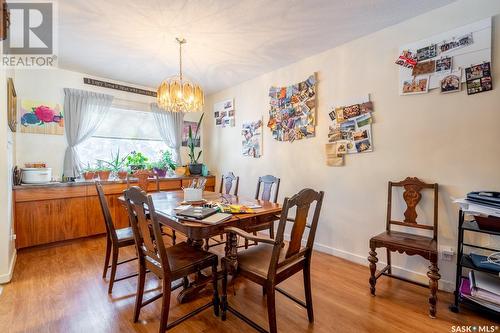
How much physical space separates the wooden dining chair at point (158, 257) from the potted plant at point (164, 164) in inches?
104

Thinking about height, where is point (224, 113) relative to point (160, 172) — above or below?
above

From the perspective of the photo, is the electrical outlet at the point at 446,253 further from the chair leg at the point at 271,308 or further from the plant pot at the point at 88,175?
the plant pot at the point at 88,175

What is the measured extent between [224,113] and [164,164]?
1.47m

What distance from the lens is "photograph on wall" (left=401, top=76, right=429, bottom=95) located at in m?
2.19

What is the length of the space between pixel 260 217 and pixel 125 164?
10.4 feet

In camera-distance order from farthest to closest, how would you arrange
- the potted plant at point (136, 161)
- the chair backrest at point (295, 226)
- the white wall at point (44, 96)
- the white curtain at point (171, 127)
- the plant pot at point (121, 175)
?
the white curtain at point (171, 127), the potted plant at point (136, 161), the plant pot at point (121, 175), the white wall at point (44, 96), the chair backrest at point (295, 226)

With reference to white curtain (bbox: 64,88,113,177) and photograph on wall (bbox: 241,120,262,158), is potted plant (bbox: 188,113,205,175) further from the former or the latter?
white curtain (bbox: 64,88,113,177)

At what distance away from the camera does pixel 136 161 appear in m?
4.13

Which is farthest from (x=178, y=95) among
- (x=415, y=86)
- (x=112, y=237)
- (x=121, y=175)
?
(x=415, y=86)

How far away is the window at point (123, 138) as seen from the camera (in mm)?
3867

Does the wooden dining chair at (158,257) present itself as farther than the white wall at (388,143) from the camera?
No

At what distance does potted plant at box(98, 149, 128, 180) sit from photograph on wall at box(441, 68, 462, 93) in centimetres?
413

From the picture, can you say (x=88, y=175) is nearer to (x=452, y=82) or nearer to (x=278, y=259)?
(x=278, y=259)

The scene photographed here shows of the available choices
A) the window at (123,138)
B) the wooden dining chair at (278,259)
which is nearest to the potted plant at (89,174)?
the window at (123,138)
